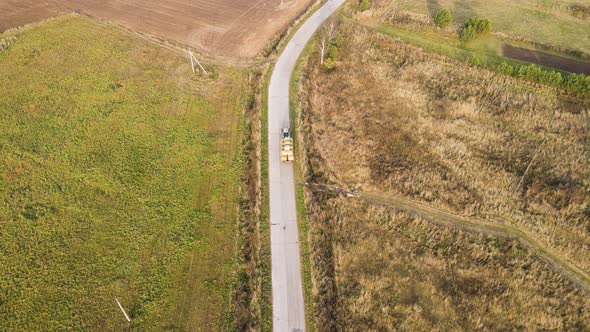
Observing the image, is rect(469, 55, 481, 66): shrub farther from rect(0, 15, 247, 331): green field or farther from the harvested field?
rect(0, 15, 247, 331): green field

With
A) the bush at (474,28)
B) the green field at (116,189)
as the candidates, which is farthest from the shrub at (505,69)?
the green field at (116,189)

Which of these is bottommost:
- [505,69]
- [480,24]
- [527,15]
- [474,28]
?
[505,69]

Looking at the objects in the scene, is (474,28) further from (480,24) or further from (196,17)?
(196,17)

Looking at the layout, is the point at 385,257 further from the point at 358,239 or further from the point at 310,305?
the point at 310,305

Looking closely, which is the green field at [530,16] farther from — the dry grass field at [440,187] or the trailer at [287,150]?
the trailer at [287,150]

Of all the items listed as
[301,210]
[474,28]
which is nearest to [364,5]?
[474,28]

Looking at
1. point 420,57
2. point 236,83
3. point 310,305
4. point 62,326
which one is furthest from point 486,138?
point 62,326

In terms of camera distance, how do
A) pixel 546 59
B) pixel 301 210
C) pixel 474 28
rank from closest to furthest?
pixel 301 210
pixel 546 59
pixel 474 28

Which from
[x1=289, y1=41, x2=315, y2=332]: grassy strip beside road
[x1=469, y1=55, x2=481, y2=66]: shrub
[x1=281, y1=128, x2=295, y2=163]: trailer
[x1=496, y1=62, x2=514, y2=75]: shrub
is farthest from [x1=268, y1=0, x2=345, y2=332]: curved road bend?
[x1=496, y1=62, x2=514, y2=75]: shrub
